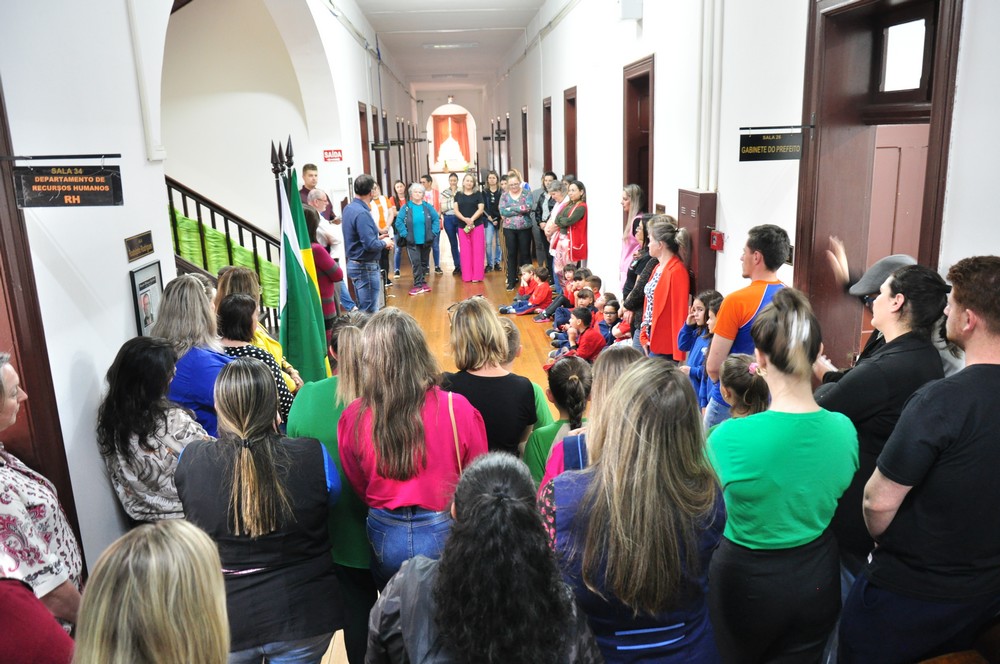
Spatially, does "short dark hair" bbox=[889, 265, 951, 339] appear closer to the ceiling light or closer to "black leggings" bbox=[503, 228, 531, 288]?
"black leggings" bbox=[503, 228, 531, 288]

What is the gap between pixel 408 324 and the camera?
223 centimetres

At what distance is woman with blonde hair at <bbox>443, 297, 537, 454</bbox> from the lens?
262cm

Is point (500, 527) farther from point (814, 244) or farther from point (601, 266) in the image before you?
point (601, 266)

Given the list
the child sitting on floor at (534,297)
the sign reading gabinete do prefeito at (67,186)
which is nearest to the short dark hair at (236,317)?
the sign reading gabinete do prefeito at (67,186)

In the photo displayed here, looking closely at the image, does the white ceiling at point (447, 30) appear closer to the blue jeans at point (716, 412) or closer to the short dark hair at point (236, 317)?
the short dark hair at point (236, 317)

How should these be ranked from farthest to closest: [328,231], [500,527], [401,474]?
[328,231] → [401,474] → [500,527]

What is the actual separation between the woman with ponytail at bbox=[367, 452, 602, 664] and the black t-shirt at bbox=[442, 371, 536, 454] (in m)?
1.24

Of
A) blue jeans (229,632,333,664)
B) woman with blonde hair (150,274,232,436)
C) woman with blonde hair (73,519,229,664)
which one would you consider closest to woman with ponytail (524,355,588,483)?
blue jeans (229,632,333,664)

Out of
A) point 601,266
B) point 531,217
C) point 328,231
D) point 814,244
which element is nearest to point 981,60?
point 814,244

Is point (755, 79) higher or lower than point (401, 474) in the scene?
higher

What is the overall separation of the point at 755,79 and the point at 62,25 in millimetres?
3318

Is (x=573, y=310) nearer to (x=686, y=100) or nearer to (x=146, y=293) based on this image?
(x=686, y=100)

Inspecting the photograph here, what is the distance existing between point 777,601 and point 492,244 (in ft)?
32.2

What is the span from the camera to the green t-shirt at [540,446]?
2.34m
